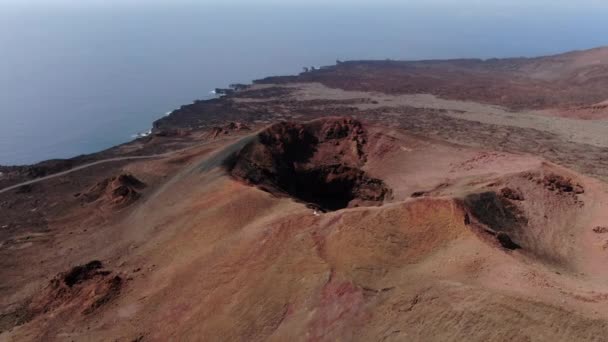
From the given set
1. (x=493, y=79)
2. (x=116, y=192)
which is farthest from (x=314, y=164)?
(x=493, y=79)

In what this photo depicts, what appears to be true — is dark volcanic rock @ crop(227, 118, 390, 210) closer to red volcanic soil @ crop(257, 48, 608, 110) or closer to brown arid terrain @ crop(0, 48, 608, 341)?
brown arid terrain @ crop(0, 48, 608, 341)

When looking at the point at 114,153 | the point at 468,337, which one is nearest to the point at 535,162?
the point at 468,337

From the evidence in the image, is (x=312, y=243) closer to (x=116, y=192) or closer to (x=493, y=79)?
(x=116, y=192)

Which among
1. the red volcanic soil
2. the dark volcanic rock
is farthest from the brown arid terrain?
the red volcanic soil

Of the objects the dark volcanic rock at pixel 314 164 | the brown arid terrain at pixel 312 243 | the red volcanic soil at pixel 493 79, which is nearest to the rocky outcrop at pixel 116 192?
the brown arid terrain at pixel 312 243

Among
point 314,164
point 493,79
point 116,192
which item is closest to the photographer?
point 116,192

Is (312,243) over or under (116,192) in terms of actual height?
under

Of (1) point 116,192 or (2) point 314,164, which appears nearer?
(1) point 116,192

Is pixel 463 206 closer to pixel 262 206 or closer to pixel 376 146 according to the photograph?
pixel 262 206

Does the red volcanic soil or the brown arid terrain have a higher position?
the red volcanic soil
